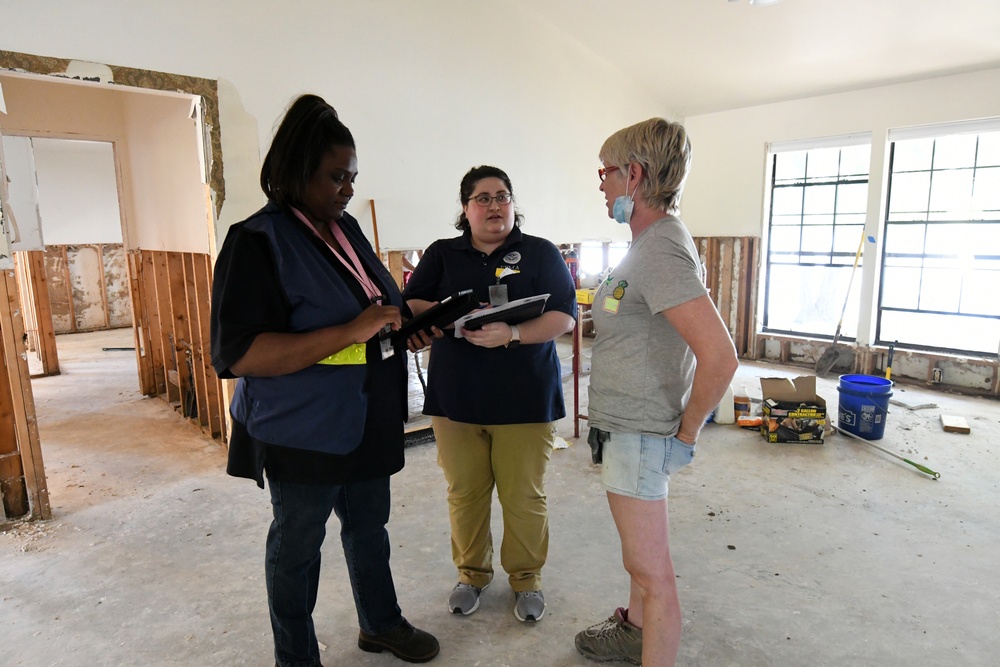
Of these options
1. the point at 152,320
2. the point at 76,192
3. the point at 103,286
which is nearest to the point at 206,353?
the point at 152,320

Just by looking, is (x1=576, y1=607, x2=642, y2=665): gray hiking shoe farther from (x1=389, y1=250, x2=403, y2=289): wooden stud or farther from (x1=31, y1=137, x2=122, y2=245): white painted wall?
(x1=31, y1=137, x2=122, y2=245): white painted wall

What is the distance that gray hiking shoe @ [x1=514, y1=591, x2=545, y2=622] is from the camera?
2129 millimetres

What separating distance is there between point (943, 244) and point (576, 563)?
5224 millimetres

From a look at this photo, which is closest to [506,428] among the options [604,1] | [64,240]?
[604,1]

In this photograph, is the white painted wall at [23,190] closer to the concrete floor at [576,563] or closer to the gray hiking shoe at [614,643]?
the concrete floor at [576,563]

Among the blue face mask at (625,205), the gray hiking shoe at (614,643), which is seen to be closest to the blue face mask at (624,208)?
the blue face mask at (625,205)

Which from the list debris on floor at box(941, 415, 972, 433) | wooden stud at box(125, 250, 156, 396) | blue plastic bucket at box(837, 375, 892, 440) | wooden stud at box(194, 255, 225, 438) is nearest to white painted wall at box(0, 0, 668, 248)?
wooden stud at box(194, 255, 225, 438)

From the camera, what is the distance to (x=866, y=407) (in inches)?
160

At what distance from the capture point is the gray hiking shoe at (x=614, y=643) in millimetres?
1895

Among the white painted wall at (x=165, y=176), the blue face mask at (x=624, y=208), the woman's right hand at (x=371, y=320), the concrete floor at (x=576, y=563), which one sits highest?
the white painted wall at (x=165, y=176)

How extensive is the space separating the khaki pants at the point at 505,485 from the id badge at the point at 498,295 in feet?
1.43

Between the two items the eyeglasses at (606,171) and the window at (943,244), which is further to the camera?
the window at (943,244)

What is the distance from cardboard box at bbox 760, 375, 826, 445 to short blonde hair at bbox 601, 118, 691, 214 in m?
3.16

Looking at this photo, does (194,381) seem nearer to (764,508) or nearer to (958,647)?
(764,508)
